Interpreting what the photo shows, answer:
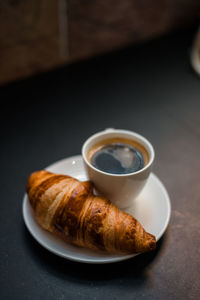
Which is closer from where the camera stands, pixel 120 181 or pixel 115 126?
pixel 120 181

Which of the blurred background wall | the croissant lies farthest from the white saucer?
the blurred background wall

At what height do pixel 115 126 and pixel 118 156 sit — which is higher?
pixel 118 156

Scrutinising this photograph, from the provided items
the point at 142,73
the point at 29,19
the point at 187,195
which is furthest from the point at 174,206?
the point at 29,19

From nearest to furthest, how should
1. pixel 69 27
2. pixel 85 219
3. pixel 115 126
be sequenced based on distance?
pixel 85 219, pixel 115 126, pixel 69 27

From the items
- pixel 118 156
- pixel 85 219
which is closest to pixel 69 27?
pixel 118 156

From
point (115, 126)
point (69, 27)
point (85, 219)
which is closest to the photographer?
point (85, 219)

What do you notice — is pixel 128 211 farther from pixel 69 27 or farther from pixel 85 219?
pixel 69 27

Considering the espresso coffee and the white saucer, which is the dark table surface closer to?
the white saucer
